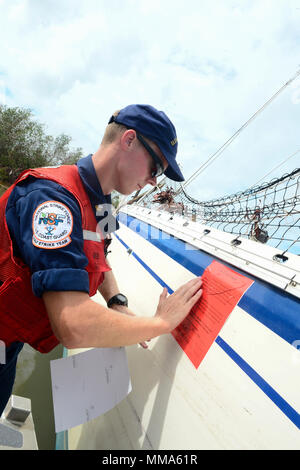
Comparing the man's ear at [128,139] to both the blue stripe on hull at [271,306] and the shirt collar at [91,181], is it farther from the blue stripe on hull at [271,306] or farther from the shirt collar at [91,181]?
the blue stripe on hull at [271,306]

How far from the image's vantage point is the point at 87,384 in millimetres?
1104

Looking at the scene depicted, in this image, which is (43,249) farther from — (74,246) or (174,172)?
(174,172)

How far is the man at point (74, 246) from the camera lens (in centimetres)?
75

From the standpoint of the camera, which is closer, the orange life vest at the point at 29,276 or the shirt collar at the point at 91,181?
the orange life vest at the point at 29,276

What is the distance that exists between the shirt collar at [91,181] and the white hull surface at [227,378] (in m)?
0.65

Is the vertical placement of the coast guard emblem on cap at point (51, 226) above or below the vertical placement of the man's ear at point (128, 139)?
below

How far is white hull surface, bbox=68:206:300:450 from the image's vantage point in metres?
0.77

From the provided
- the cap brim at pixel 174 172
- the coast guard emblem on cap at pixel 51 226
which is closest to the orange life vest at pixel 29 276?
the coast guard emblem on cap at pixel 51 226

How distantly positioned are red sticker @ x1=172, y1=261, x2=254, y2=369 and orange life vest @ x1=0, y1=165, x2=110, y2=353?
0.47 meters

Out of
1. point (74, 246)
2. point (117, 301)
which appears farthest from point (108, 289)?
point (74, 246)

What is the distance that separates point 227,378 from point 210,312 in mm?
250

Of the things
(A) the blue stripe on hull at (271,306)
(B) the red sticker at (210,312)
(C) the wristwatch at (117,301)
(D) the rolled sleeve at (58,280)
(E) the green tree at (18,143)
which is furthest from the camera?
(E) the green tree at (18,143)

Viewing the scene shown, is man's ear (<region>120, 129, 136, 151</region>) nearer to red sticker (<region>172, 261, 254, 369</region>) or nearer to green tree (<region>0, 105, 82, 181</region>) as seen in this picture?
red sticker (<region>172, 261, 254, 369</region>)
